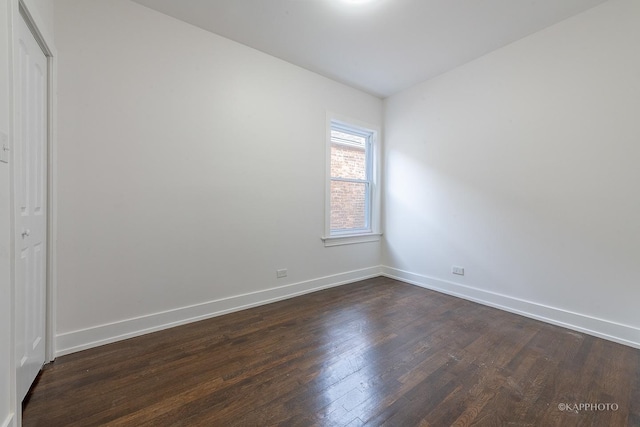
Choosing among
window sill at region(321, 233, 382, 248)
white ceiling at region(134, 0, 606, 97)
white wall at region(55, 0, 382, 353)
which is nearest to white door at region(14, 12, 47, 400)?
white wall at region(55, 0, 382, 353)

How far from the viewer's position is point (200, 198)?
2607mm

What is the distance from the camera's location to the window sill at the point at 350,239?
3.64 m

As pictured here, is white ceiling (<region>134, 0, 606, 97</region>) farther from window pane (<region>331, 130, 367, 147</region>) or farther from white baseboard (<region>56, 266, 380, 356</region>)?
white baseboard (<region>56, 266, 380, 356</region>)

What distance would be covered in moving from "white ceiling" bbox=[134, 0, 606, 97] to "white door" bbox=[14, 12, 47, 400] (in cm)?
118

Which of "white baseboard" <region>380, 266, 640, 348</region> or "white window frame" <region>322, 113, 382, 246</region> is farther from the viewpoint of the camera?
"white window frame" <region>322, 113, 382, 246</region>

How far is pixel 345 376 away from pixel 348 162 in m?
2.96

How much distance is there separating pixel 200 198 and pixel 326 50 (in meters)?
2.17

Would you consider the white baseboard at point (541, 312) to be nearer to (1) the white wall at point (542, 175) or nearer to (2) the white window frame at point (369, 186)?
(1) the white wall at point (542, 175)

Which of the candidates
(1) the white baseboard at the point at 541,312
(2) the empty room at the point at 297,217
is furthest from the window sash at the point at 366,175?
(1) the white baseboard at the point at 541,312

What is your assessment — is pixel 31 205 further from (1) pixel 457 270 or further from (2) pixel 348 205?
(1) pixel 457 270

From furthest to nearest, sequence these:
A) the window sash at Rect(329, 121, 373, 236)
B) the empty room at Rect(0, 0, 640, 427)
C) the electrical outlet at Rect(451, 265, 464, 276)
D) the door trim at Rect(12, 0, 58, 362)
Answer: the window sash at Rect(329, 121, 373, 236)
the electrical outlet at Rect(451, 265, 464, 276)
the door trim at Rect(12, 0, 58, 362)
the empty room at Rect(0, 0, 640, 427)

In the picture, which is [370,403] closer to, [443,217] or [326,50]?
[443,217]

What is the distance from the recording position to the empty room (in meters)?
1.54

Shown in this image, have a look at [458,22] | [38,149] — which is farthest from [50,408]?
[458,22]
